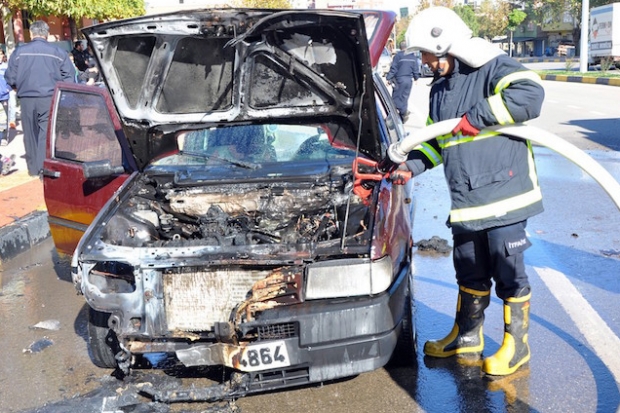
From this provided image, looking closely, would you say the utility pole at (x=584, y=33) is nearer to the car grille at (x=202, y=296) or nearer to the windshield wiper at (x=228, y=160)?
the windshield wiper at (x=228, y=160)

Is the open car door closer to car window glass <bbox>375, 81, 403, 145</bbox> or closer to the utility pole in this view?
car window glass <bbox>375, 81, 403, 145</bbox>

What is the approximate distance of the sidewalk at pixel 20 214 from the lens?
24.7 feet

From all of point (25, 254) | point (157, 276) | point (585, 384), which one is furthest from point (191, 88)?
point (25, 254)

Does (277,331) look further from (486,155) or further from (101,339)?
(486,155)

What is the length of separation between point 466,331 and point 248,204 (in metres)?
1.57

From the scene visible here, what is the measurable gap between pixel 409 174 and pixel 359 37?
0.83 metres

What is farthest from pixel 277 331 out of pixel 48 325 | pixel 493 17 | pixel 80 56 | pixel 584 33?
pixel 493 17

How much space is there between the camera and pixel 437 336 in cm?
480

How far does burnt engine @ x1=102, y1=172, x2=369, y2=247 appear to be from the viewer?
14.3 feet

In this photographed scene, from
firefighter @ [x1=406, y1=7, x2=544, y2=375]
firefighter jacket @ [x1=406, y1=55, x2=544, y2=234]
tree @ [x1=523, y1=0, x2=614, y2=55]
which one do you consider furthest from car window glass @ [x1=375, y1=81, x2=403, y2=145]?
tree @ [x1=523, y1=0, x2=614, y2=55]

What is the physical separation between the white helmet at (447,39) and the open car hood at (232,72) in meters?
0.40

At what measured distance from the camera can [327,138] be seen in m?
4.88

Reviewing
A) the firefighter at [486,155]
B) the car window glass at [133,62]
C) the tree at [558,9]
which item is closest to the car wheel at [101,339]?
the car window glass at [133,62]

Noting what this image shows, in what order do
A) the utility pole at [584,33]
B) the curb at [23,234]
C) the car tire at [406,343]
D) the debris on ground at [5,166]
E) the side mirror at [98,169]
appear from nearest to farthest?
the car tire at [406,343] < the side mirror at [98,169] < the curb at [23,234] < the debris on ground at [5,166] < the utility pole at [584,33]
